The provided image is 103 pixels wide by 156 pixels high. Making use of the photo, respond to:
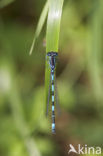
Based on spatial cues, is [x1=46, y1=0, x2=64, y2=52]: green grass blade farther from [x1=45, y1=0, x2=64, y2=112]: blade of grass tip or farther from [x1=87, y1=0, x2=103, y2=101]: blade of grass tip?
[x1=87, y1=0, x2=103, y2=101]: blade of grass tip

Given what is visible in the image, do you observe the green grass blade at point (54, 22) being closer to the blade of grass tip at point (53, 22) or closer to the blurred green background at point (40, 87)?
the blade of grass tip at point (53, 22)

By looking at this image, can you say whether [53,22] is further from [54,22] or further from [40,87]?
[40,87]

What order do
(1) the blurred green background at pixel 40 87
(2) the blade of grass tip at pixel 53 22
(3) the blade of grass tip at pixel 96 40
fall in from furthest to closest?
(1) the blurred green background at pixel 40 87 → (3) the blade of grass tip at pixel 96 40 → (2) the blade of grass tip at pixel 53 22

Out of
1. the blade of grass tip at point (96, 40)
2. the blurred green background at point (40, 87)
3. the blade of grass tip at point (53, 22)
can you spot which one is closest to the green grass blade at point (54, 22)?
the blade of grass tip at point (53, 22)

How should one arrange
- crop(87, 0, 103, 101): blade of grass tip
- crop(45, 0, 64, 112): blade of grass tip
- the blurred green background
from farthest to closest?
the blurred green background, crop(87, 0, 103, 101): blade of grass tip, crop(45, 0, 64, 112): blade of grass tip

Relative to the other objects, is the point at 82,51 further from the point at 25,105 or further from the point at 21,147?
the point at 21,147

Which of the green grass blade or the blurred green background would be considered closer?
the green grass blade

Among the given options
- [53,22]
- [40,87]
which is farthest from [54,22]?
[40,87]

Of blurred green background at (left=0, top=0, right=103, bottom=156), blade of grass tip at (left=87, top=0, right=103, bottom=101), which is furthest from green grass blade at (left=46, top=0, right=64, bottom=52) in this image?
blurred green background at (left=0, top=0, right=103, bottom=156)

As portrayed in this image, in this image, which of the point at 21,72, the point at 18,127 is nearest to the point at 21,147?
the point at 18,127
